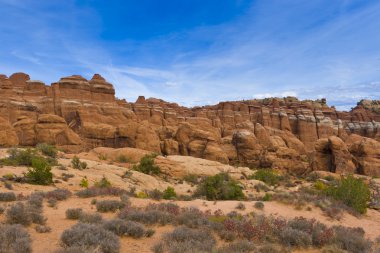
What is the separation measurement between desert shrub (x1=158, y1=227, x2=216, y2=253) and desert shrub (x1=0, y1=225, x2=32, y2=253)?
2902mm

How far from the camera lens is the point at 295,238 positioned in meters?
8.67

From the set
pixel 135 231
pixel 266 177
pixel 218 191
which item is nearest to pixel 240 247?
pixel 135 231

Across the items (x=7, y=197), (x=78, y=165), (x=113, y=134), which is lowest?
(x=7, y=197)

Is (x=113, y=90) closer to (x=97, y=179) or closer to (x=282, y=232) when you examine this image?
(x=97, y=179)

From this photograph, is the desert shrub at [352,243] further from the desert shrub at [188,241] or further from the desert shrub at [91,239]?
the desert shrub at [91,239]

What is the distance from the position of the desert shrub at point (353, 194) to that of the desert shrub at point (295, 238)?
8.28m

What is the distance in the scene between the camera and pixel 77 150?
33.7m

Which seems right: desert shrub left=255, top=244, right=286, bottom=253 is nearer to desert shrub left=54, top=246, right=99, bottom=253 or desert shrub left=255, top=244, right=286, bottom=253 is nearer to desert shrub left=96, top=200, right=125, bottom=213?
desert shrub left=54, top=246, right=99, bottom=253

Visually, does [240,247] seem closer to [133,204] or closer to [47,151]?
[133,204]

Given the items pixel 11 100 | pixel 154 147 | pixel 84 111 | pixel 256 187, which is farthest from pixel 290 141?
pixel 11 100

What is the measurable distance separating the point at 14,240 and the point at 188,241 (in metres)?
3.80

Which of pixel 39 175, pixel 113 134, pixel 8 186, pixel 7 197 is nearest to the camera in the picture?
pixel 7 197

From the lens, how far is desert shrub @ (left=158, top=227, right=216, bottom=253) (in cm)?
678

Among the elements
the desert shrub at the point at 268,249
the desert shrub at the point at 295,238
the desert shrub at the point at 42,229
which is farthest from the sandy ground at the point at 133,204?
the desert shrub at the point at 295,238
